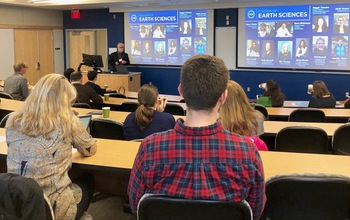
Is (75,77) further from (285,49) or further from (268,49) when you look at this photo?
(285,49)

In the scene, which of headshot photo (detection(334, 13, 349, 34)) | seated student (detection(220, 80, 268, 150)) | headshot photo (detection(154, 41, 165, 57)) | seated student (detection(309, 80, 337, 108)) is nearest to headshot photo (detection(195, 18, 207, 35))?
headshot photo (detection(154, 41, 165, 57))

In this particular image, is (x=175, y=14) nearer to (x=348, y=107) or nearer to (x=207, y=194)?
(x=348, y=107)

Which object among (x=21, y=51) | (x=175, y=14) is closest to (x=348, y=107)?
(x=175, y=14)

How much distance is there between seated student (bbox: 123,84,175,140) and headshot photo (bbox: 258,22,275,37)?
20.8 ft

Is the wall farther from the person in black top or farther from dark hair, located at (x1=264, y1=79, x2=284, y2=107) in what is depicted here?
dark hair, located at (x1=264, y1=79, x2=284, y2=107)

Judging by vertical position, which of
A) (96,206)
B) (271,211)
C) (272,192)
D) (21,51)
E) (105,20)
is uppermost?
(105,20)

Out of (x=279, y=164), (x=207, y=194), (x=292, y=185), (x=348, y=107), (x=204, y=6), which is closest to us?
(x=207, y=194)

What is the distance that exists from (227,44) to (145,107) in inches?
263

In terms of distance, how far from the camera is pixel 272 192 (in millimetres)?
1818

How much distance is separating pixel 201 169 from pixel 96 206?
8.09 ft

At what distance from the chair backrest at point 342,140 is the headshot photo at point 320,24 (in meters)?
5.62

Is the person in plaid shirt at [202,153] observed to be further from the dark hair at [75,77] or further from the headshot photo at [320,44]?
the headshot photo at [320,44]

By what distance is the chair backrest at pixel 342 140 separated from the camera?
11.7ft

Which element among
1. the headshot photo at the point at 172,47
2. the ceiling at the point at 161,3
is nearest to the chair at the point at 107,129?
the ceiling at the point at 161,3
